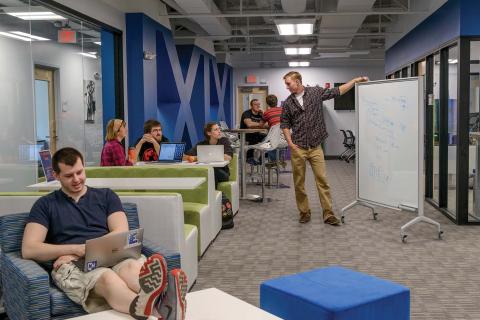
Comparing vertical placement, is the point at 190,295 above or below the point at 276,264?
above

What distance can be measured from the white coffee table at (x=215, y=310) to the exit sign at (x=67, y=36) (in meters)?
5.47

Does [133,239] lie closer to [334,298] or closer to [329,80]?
[334,298]

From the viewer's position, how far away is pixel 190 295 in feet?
7.78

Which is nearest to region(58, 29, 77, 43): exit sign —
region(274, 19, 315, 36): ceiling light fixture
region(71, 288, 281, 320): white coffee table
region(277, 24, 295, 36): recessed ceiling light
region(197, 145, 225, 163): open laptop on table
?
region(197, 145, 225, 163): open laptop on table

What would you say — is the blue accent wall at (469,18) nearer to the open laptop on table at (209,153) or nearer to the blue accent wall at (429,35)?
the blue accent wall at (429,35)

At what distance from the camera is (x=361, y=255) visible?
16.9 ft

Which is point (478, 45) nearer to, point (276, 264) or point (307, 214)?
point (307, 214)

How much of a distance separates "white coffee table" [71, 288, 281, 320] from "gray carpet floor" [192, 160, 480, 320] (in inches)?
62.2

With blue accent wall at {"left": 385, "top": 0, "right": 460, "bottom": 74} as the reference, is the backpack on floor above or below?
below

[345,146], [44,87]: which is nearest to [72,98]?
[44,87]

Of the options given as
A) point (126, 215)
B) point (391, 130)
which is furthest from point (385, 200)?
point (126, 215)

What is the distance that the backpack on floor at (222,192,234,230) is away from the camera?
6324 millimetres

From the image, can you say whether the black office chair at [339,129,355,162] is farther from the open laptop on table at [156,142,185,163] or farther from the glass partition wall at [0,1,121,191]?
the open laptop on table at [156,142,185,163]

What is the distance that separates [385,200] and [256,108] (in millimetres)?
4757
